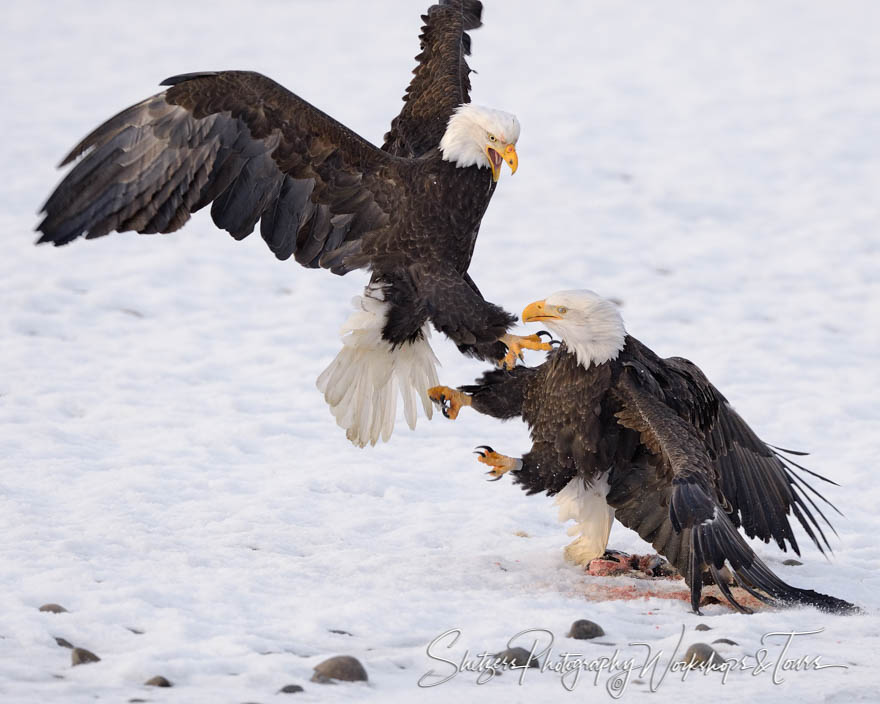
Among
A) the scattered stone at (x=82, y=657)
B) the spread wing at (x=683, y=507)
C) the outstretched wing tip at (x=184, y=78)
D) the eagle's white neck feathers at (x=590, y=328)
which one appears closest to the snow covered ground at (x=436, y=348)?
the scattered stone at (x=82, y=657)

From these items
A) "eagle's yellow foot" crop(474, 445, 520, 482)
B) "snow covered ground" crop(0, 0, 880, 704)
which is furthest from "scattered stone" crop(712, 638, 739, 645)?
"eagle's yellow foot" crop(474, 445, 520, 482)

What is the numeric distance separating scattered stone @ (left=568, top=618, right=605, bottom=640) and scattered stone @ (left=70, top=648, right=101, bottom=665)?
124 cm

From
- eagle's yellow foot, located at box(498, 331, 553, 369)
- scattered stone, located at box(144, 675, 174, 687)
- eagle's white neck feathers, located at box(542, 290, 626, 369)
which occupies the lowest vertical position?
scattered stone, located at box(144, 675, 174, 687)

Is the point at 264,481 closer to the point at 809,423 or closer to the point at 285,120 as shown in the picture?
the point at 285,120

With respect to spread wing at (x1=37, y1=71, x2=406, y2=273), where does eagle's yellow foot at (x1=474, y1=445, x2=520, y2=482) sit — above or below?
below

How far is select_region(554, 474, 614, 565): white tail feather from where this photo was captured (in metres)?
4.46

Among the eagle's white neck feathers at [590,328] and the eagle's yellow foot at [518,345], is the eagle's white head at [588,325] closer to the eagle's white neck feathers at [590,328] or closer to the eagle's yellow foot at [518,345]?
the eagle's white neck feathers at [590,328]

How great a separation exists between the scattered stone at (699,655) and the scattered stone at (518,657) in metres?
0.39

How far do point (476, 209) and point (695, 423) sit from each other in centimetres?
108

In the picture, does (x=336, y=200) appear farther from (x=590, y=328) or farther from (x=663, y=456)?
(x=663, y=456)

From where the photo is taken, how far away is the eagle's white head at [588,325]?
14.3ft

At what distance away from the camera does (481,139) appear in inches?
188

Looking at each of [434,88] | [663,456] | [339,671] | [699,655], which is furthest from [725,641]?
[434,88]

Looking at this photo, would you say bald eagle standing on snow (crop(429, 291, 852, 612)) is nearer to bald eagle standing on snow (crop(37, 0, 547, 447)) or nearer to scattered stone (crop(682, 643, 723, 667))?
bald eagle standing on snow (crop(37, 0, 547, 447))
